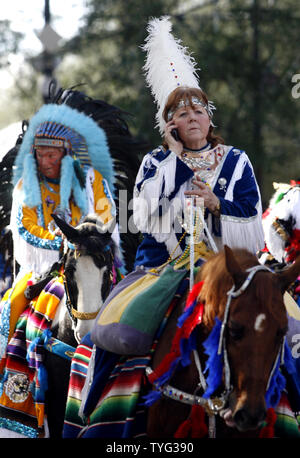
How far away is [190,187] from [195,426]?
1368mm

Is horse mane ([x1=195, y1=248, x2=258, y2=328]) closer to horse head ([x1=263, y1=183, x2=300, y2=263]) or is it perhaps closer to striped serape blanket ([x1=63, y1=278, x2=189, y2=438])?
striped serape blanket ([x1=63, y1=278, x2=189, y2=438])

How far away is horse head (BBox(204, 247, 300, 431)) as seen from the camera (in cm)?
329

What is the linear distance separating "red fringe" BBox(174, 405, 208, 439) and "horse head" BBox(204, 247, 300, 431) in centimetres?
30

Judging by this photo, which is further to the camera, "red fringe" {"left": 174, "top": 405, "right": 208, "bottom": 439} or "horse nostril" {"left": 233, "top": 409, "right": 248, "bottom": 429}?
"red fringe" {"left": 174, "top": 405, "right": 208, "bottom": 439}

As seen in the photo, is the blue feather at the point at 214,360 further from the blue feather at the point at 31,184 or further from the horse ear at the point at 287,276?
A: the blue feather at the point at 31,184

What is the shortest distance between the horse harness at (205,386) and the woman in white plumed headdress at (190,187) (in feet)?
2.43

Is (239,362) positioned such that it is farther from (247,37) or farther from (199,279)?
(247,37)

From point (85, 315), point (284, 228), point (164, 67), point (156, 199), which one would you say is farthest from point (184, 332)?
point (284, 228)

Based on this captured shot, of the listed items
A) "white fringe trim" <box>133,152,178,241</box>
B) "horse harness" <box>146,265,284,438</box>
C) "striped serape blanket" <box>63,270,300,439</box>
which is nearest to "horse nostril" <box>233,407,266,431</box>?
"horse harness" <box>146,265,284,438</box>

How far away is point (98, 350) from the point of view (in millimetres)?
4355

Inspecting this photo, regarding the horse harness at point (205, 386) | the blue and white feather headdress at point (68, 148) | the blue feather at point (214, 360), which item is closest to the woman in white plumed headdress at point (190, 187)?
the horse harness at point (205, 386)

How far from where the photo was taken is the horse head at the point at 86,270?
5262mm

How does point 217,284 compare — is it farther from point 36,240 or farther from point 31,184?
point 31,184
